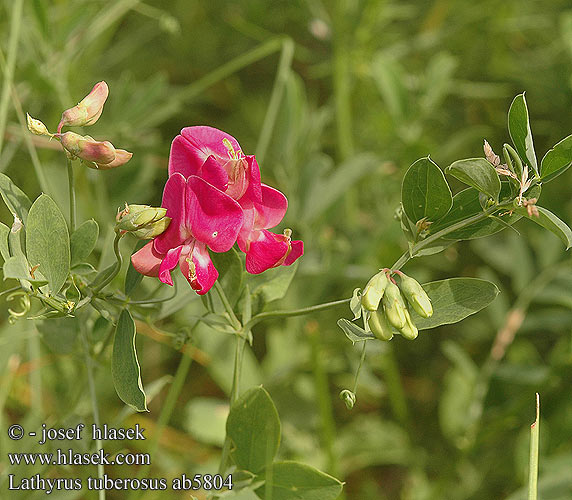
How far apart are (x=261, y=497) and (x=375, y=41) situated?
98 centimetres

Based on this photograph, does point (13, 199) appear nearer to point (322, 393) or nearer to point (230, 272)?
point (230, 272)

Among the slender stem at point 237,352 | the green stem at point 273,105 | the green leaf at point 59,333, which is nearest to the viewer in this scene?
the slender stem at point 237,352

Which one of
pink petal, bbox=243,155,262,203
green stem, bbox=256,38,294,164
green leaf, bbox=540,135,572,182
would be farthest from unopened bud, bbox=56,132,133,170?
green stem, bbox=256,38,294,164

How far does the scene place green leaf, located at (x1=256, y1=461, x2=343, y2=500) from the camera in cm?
61

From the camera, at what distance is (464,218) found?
626mm

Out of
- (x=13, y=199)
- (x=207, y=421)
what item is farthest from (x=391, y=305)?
(x=207, y=421)

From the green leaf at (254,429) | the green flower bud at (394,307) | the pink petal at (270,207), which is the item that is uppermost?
the pink petal at (270,207)

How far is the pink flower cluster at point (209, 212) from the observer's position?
1.85 feet

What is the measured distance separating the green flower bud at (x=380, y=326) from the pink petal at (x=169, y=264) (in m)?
0.16

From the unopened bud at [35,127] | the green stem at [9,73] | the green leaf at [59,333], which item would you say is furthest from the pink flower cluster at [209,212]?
the green stem at [9,73]

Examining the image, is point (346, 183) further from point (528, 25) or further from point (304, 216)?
point (528, 25)

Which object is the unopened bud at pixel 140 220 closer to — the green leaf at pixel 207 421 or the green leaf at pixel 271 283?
the green leaf at pixel 271 283

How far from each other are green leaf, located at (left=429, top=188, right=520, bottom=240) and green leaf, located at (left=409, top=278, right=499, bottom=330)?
0.04 m

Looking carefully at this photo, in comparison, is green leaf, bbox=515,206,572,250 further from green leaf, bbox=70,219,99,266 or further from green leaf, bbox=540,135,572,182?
green leaf, bbox=70,219,99,266
